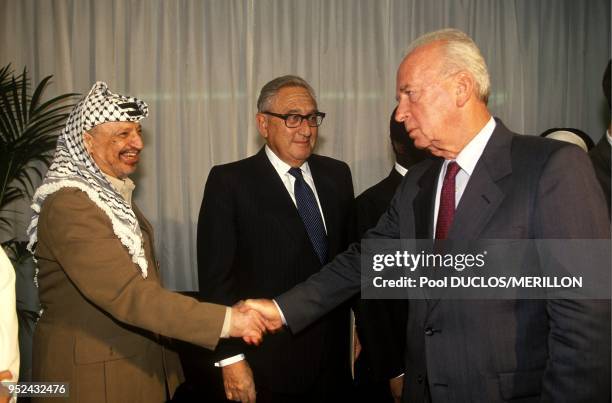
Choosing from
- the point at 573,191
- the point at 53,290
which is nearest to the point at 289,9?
the point at 53,290

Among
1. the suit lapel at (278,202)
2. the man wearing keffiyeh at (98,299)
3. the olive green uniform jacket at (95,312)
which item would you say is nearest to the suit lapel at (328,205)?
the suit lapel at (278,202)

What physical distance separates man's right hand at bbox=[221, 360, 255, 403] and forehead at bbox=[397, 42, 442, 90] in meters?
1.37

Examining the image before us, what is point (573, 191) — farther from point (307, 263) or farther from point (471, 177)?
point (307, 263)

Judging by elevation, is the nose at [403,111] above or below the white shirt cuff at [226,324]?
above

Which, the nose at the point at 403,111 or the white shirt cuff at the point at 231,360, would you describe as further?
the white shirt cuff at the point at 231,360

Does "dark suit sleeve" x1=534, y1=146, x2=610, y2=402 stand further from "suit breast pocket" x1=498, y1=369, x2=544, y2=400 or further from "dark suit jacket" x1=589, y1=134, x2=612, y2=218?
"dark suit jacket" x1=589, y1=134, x2=612, y2=218

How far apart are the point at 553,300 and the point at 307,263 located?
48.1 inches

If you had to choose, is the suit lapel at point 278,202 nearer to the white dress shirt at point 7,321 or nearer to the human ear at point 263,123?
the human ear at point 263,123

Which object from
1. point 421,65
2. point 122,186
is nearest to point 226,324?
point 122,186

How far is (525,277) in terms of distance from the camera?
1.69 metres

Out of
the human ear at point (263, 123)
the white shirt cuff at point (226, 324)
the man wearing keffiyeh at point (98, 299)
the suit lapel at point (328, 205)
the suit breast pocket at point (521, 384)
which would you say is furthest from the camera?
the human ear at point (263, 123)

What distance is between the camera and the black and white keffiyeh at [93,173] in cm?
224

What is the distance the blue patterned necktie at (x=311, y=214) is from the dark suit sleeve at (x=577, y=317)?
122cm

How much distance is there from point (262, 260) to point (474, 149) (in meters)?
1.12
